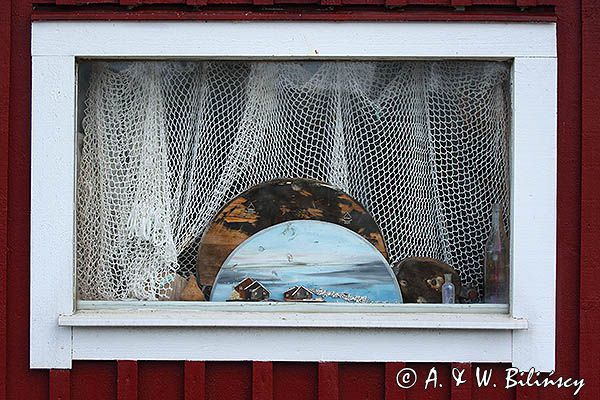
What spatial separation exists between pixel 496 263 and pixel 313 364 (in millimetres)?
831

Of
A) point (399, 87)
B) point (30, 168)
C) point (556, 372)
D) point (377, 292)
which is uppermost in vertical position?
point (399, 87)

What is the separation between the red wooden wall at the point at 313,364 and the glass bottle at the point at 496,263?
215 mm

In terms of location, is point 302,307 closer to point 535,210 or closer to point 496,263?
point 496,263

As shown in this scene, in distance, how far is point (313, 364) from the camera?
3.78m

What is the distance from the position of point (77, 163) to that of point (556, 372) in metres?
2.02

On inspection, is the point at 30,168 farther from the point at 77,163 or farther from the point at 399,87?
the point at 399,87

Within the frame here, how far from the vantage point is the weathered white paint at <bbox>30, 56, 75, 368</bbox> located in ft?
12.4

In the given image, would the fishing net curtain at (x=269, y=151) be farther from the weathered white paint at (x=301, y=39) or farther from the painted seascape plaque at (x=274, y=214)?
the weathered white paint at (x=301, y=39)

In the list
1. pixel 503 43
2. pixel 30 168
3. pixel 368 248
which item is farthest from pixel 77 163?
pixel 503 43

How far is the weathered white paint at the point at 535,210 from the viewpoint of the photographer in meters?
3.75

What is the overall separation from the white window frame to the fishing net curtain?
0.56 feet

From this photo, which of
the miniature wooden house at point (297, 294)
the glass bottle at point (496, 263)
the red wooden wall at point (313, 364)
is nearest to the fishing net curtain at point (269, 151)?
the glass bottle at point (496, 263)

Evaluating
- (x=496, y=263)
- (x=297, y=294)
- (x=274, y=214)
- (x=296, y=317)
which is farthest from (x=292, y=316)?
(x=496, y=263)

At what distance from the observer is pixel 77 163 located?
3.90m
